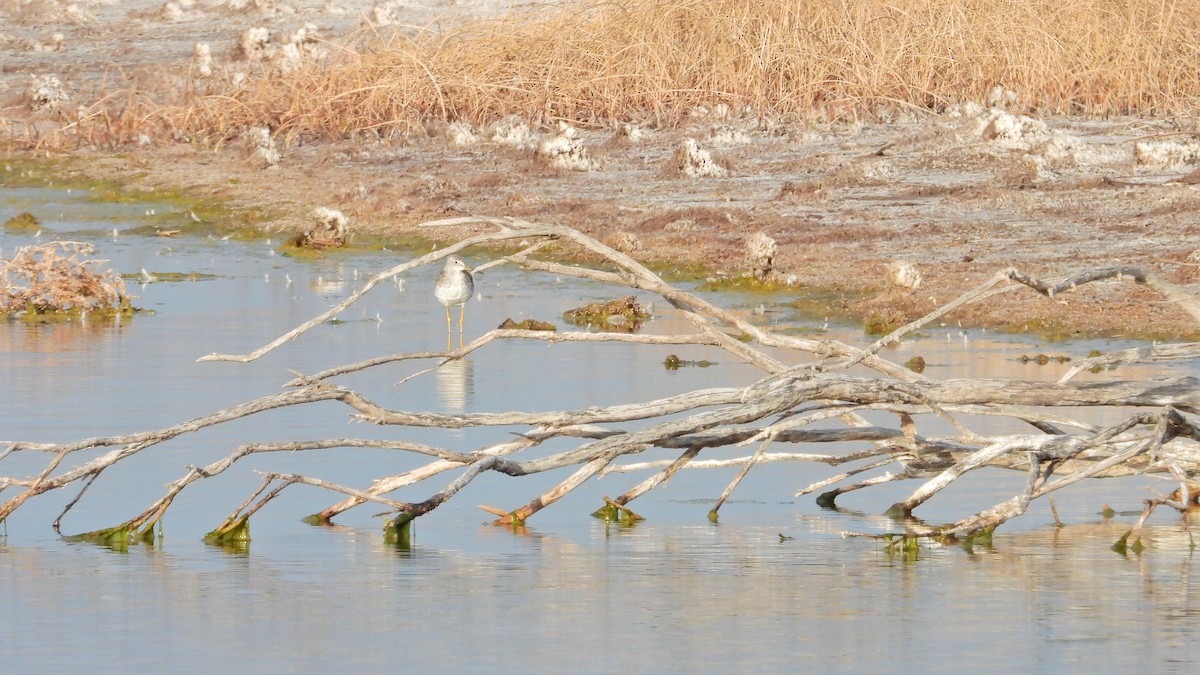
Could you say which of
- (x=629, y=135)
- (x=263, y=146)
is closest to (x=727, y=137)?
(x=629, y=135)

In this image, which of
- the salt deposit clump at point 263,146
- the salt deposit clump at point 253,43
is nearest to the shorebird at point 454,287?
the salt deposit clump at point 263,146

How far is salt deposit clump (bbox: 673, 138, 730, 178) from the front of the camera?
45.6 feet

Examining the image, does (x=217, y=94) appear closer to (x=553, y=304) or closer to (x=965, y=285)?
(x=553, y=304)

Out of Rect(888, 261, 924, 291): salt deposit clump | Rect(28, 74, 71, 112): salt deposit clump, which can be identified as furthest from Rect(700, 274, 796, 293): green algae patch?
Rect(28, 74, 71, 112): salt deposit clump

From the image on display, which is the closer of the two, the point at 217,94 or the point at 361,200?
the point at 361,200

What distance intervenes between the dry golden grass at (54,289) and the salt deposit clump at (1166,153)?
6517 mm

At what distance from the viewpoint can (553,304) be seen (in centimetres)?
1054

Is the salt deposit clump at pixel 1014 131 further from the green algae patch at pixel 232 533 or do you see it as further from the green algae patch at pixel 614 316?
the green algae patch at pixel 232 533

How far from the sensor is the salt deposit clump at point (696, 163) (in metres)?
13.9

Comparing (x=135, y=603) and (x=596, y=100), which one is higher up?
(x=596, y=100)

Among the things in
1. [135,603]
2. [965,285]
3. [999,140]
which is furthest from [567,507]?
[999,140]

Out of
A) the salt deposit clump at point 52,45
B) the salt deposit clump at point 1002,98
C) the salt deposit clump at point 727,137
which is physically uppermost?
the salt deposit clump at point 52,45

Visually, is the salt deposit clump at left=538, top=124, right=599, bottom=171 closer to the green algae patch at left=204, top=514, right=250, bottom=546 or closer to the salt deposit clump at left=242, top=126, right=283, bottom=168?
the salt deposit clump at left=242, top=126, right=283, bottom=168

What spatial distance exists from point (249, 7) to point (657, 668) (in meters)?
19.9
